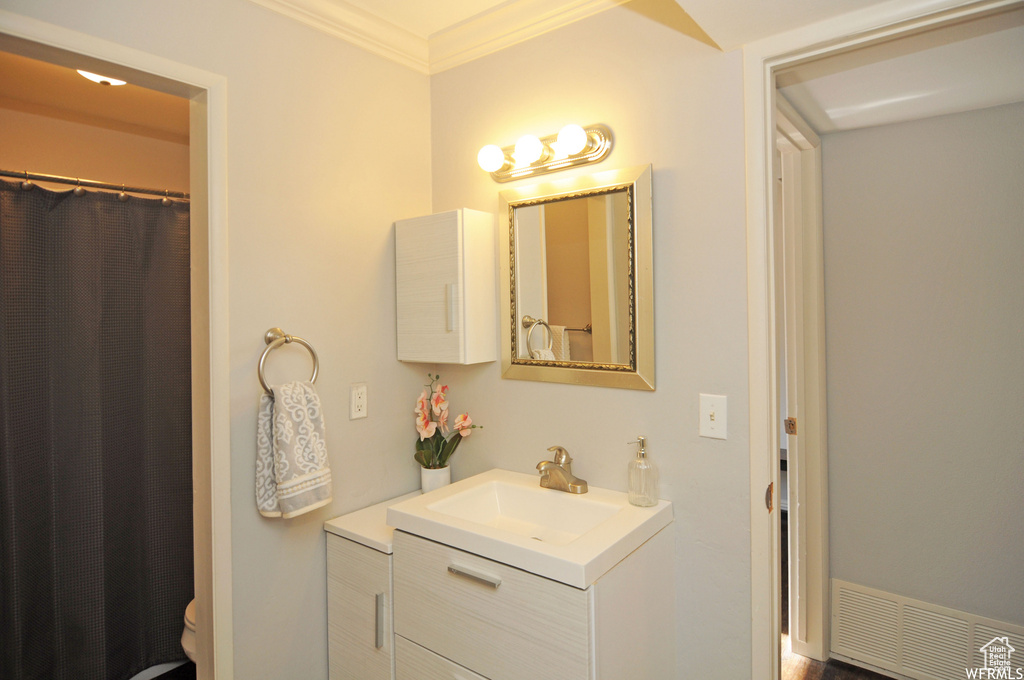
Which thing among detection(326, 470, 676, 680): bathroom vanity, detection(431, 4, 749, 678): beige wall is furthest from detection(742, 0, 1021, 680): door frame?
detection(326, 470, 676, 680): bathroom vanity

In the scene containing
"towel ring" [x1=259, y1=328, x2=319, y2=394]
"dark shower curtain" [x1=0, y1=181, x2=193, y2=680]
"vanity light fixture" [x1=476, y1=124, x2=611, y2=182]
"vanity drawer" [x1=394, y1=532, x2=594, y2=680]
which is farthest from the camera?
"dark shower curtain" [x1=0, y1=181, x2=193, y2=680]

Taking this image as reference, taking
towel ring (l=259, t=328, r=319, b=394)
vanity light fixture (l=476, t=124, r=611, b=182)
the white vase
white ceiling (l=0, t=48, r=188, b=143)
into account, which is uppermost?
white ceiling (l=0, t=48, r=188, b=143)

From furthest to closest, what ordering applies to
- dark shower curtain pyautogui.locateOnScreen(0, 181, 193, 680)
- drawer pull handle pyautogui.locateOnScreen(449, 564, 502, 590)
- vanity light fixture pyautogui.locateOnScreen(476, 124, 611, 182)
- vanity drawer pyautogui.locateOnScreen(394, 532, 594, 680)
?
1. dark shower curtain pyautogui.locateOnScreen(0, 181, 193, 680)
2. vanity light fixture pyautogui.locateOnScreen(476, 124, 611, 182)
3. drawer pull handle pyautogui.locateOnScreen(449, 564, 502, 590)
4. vanity drawer pyautogui.locateOnScreen(394, 532, 594, 680)

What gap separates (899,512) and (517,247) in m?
1.80

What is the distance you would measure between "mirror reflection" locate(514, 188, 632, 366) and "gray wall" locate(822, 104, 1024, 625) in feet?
3.88

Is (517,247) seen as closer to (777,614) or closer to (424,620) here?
(424,620)

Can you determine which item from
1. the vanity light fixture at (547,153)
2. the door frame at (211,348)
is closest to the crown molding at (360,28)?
the door frame at (211,348)

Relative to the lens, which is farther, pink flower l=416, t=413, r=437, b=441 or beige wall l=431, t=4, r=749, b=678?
pink flower l=416, t=413, r=437, b=441

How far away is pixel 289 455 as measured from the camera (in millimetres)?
1500

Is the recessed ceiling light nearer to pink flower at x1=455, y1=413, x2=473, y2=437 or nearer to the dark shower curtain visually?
the dark shower curtain

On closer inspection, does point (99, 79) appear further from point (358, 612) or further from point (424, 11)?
point (358, 612)

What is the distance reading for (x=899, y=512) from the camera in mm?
2168

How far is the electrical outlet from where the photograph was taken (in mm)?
1816

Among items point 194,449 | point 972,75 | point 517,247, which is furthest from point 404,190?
point 972,75
